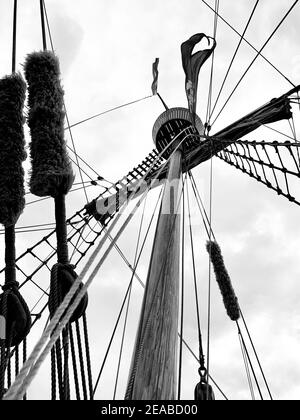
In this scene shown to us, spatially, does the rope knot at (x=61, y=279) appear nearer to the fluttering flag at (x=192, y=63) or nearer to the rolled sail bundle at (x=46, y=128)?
the rolled sail bundle at (x=46, y=128)

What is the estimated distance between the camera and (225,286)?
9.55m

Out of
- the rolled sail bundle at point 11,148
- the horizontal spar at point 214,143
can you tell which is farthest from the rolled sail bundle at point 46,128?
the horizontal spar at point 214,143

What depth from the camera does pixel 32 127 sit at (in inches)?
168

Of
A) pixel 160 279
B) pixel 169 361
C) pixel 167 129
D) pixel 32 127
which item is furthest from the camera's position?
pixel 167 129

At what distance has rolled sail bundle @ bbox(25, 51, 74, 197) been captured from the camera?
395cm

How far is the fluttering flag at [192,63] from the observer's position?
1084 cm

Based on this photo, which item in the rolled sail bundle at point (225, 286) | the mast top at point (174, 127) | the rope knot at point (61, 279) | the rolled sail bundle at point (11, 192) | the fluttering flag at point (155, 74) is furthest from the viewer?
the fluttering flag at point (155, 74)

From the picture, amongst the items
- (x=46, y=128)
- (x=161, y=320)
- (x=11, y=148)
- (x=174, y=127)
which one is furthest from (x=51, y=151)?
(x=174, y=127)

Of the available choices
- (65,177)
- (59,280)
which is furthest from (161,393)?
(65,177)

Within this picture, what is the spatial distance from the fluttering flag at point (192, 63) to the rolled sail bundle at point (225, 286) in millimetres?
3300

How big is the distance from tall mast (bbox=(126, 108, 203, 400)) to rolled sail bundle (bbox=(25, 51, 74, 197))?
1.30 metres
